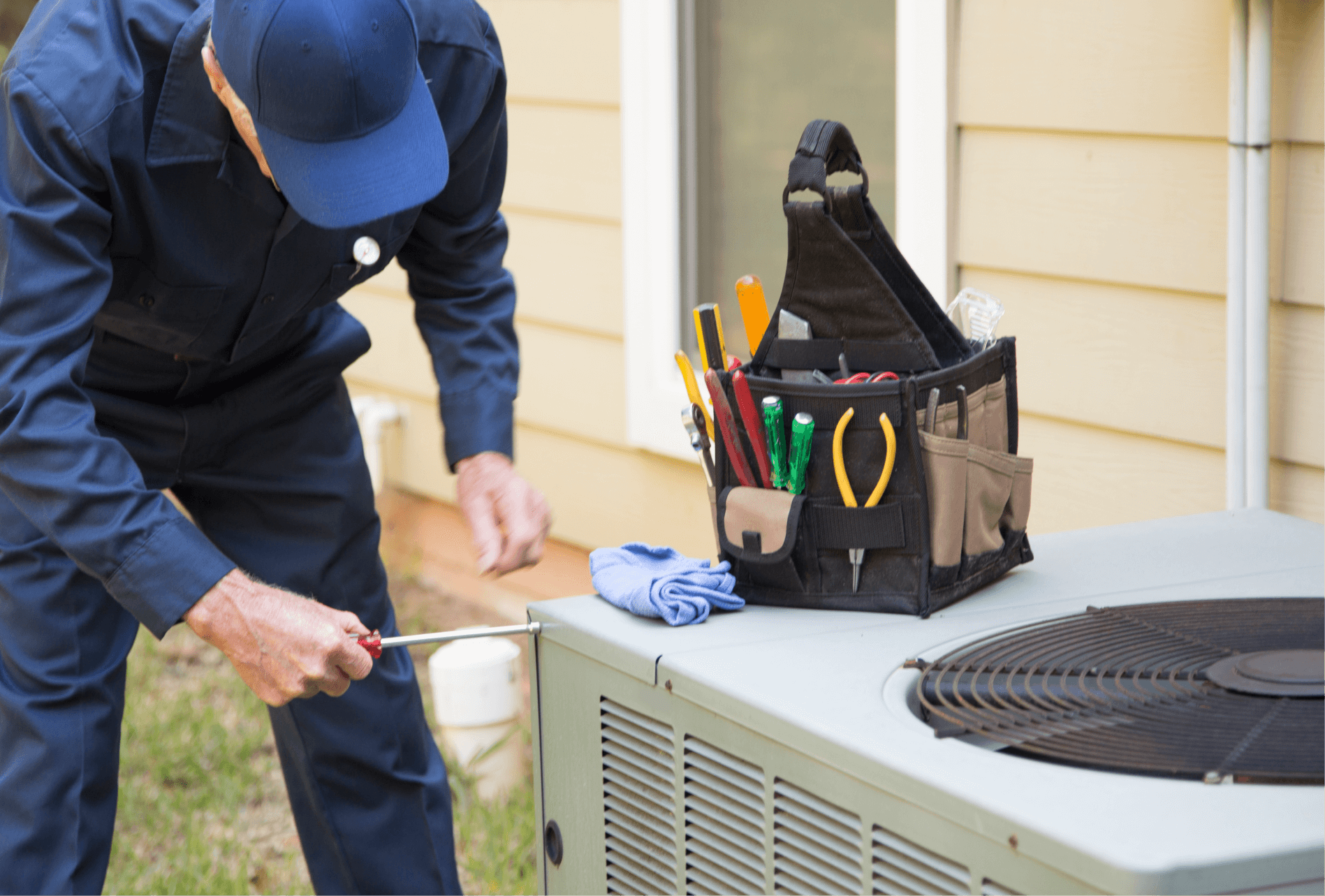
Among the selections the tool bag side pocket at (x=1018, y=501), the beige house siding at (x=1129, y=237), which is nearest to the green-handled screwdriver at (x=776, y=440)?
the tool bag side pocket at (x=1018, y=501)

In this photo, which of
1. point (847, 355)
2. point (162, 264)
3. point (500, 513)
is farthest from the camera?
point (500, 513)

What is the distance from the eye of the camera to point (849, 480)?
1305 mm

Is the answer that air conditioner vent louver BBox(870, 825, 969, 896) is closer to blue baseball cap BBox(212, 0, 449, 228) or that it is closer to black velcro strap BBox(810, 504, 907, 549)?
black velcro strap BBox(810, 504, 907, 549)

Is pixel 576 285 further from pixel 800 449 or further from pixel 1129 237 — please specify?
pixel 800 449

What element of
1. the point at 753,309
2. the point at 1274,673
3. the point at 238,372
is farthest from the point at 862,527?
the point at 238,372

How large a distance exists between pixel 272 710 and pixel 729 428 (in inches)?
39.4

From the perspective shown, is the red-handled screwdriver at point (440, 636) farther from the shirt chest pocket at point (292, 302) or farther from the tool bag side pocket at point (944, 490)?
the shirt chest pocket at point (292, 302)

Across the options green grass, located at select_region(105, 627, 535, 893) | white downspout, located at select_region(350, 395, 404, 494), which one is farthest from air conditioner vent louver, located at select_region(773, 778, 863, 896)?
white downspout, located at select_region(350, 395, 404, 494)

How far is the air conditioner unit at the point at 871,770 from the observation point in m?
0.86

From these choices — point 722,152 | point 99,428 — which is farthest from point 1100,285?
point 99,428

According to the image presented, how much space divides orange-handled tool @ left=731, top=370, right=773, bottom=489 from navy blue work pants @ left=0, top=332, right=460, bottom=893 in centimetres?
84

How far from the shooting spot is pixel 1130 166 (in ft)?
6.79

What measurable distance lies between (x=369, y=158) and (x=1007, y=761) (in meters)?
0.92

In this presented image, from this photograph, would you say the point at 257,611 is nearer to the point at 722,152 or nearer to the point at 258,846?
the point at 258,846
